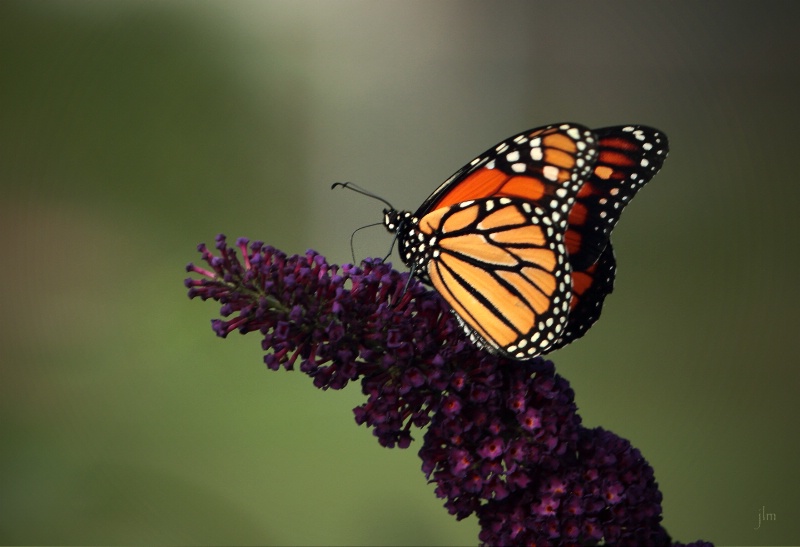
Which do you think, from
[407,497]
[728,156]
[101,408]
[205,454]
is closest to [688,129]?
[728,156]

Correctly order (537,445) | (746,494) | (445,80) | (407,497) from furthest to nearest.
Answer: (445,80)
(746,494)
(407,497)
(537,445)

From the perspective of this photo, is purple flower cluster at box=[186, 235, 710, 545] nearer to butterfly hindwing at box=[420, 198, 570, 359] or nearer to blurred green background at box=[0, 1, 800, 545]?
butterfly hindwing at box=[420, 198, 570, 359]

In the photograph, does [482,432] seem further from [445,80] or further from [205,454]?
[445,80]

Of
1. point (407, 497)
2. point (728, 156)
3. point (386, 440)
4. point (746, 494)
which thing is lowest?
point (386, 440)
